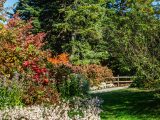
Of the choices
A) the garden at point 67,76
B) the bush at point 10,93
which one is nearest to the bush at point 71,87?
the garden at point 67,76

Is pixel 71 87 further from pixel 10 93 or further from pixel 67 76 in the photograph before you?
pixel 10 93

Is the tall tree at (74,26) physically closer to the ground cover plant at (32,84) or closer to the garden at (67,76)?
the ground cover plant at (32,84)

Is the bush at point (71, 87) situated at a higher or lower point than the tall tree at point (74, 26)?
lower

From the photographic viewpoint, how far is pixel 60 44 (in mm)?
44281

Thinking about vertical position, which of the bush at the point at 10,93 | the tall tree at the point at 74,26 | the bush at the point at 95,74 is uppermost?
the tall tree at the point at 74,26

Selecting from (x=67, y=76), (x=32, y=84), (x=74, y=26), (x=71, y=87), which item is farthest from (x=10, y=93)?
(x=74, y=26)

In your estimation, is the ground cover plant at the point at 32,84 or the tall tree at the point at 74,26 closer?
the ground cover plant at the point at 32,84

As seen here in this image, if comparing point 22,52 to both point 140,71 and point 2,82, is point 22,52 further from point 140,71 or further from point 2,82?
point 140,71

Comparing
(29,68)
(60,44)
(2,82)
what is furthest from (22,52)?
(60,44)

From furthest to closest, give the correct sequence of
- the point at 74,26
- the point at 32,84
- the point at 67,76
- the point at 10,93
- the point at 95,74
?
1. the point at 74,26
2. the point at 95,74
3. the point at 67,76
4. the point at 32,84
5. the point at 10,93

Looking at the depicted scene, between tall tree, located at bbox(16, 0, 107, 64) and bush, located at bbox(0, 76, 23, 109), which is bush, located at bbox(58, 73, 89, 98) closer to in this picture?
bush, located at bbox(0, 76, 23, 109)

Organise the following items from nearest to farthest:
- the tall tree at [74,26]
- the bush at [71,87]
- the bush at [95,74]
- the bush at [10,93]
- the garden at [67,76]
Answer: the garden at [67,76] → the bush at [10,93] → the bush at [71,87] → the bush at [95,74] → the tall tree at [74,26]

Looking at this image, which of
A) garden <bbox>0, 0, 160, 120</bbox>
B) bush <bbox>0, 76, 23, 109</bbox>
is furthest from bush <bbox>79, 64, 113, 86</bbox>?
bush <bbox>0, 76, 23, 109</bbox>

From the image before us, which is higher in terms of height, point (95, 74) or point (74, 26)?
point (74, 26)
